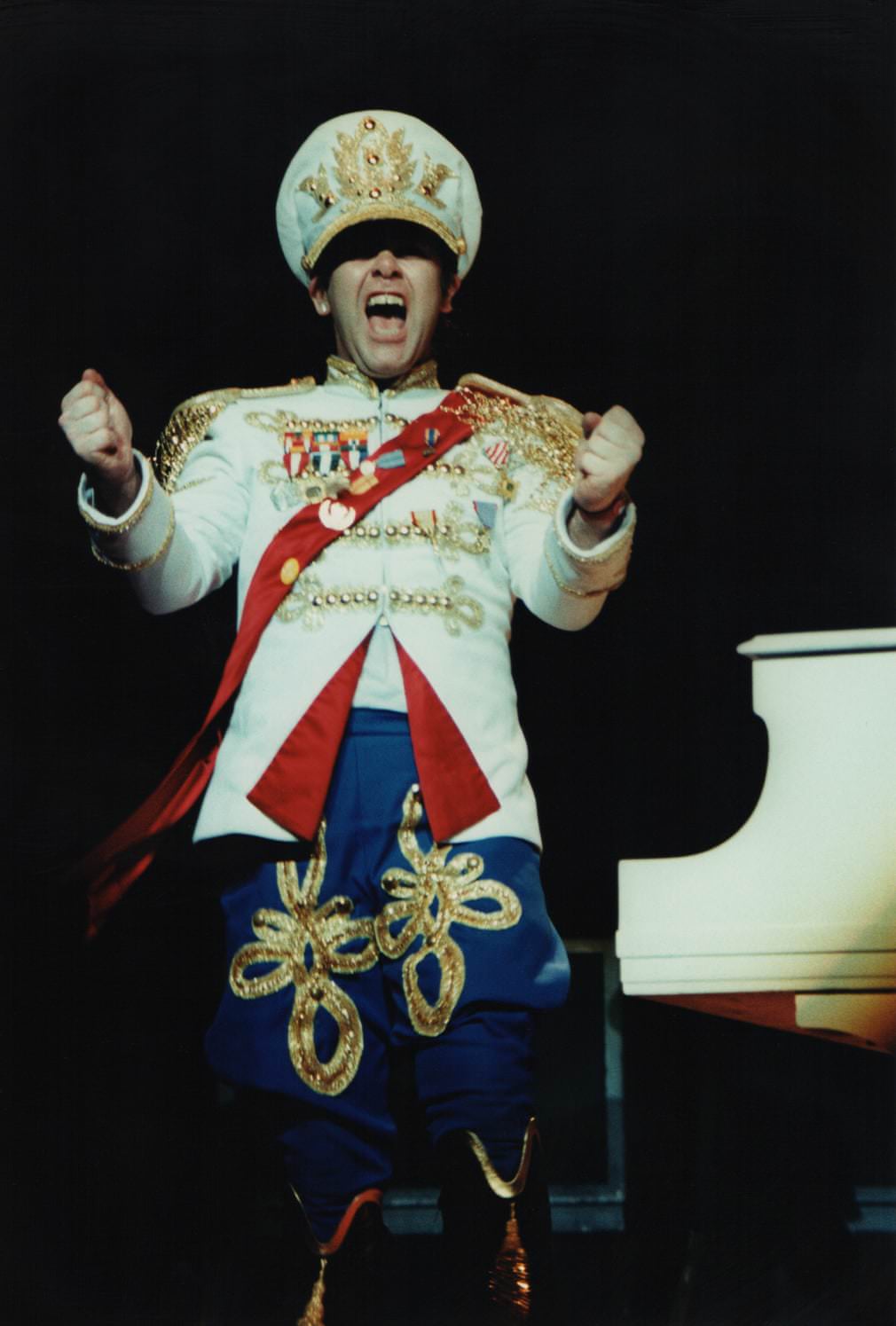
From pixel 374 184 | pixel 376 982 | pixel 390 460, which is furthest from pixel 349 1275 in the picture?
pixel 374 184

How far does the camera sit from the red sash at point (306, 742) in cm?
301

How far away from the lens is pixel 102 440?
2896 millimetres

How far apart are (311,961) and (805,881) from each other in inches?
26.6

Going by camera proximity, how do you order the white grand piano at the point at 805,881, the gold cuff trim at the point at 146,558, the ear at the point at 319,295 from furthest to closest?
the ear at the point at 319,295 < the gold cuff trim at the point at 146,558 < the white grand piano at the point at 805,881

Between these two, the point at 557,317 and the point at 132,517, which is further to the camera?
the point at 557,317

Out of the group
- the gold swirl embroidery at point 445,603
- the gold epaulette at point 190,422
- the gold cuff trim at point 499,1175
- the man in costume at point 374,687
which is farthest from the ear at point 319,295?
the gold cuff trim at point 499,1175

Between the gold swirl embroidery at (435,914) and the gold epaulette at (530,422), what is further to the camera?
the gold epaulette at (530,422)

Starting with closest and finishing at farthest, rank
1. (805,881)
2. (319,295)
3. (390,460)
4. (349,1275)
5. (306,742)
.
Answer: (805,881)
(349,1275)
(306,742)
(390,460)
(319,295)

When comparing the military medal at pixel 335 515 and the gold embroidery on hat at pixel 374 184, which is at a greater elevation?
the gold embroidery on hat at pixel 374 184

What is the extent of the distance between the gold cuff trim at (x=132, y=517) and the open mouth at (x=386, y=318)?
43 centimetres

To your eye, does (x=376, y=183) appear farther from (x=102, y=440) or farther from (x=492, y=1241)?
(x=492, y=1241)

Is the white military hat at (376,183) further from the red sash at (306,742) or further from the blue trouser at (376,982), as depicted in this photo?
the blue trouser at (376,982)

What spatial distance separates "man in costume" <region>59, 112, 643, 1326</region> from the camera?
2.94 meters

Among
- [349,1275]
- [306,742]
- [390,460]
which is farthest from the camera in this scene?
[390,460]
